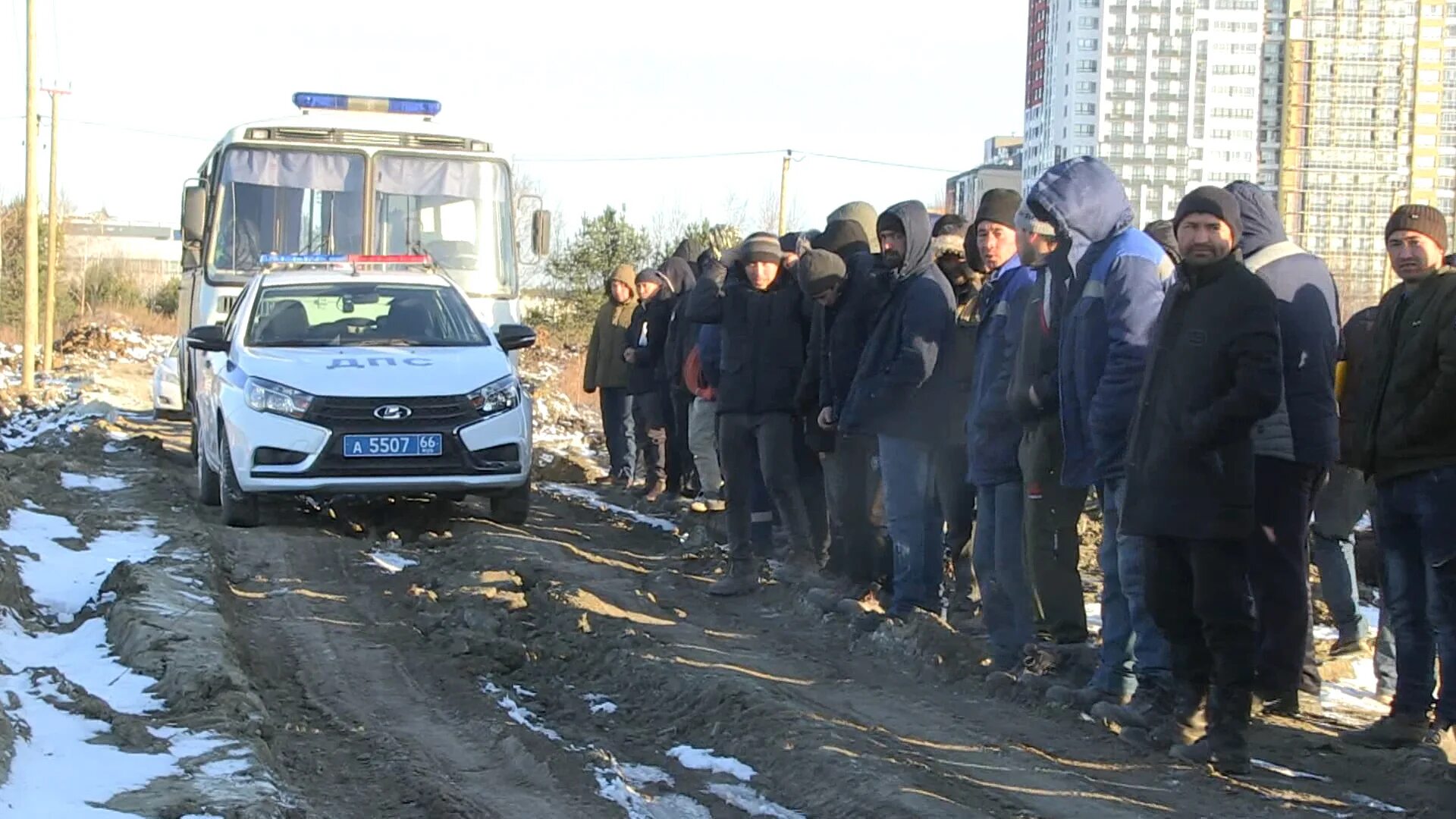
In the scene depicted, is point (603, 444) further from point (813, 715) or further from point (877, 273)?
point (813, 715)

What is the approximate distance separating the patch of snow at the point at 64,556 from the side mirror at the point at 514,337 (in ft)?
8.77

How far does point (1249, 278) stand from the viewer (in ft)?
17.4

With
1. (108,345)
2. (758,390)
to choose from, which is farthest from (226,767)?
(108,345)

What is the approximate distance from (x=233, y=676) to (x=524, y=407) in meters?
4.76

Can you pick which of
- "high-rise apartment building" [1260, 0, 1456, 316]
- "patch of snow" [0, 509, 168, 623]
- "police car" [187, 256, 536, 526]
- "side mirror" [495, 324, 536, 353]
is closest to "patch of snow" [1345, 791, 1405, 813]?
"patch of snow" [0, 509, 168, 623]

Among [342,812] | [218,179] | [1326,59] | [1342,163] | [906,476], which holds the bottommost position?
[342,812]

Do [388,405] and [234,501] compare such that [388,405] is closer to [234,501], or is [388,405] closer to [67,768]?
[234,501]

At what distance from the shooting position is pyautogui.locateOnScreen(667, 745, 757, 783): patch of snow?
5.46 meters

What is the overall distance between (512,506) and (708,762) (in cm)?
548

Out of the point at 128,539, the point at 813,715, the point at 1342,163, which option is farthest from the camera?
the point at 1342,163

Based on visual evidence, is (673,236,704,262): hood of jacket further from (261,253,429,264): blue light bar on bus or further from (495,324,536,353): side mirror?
(495,324,536,353): side mirror

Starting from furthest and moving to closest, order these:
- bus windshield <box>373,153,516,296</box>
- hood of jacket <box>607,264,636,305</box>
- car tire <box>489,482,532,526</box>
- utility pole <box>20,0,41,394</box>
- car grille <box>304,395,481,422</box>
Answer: utility pole <box>20,0,41,394</box>, bus windshield <box>373,153,516,296</box>, hood of jacket <box>607,264,636,305</box>, car tire <box>489,482,532,526</box>, car grille <box>304,395,481,422</box>

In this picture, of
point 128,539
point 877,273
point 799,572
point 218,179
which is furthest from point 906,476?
point 218,179

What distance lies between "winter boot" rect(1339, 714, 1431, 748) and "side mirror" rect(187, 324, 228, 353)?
6.43 m
